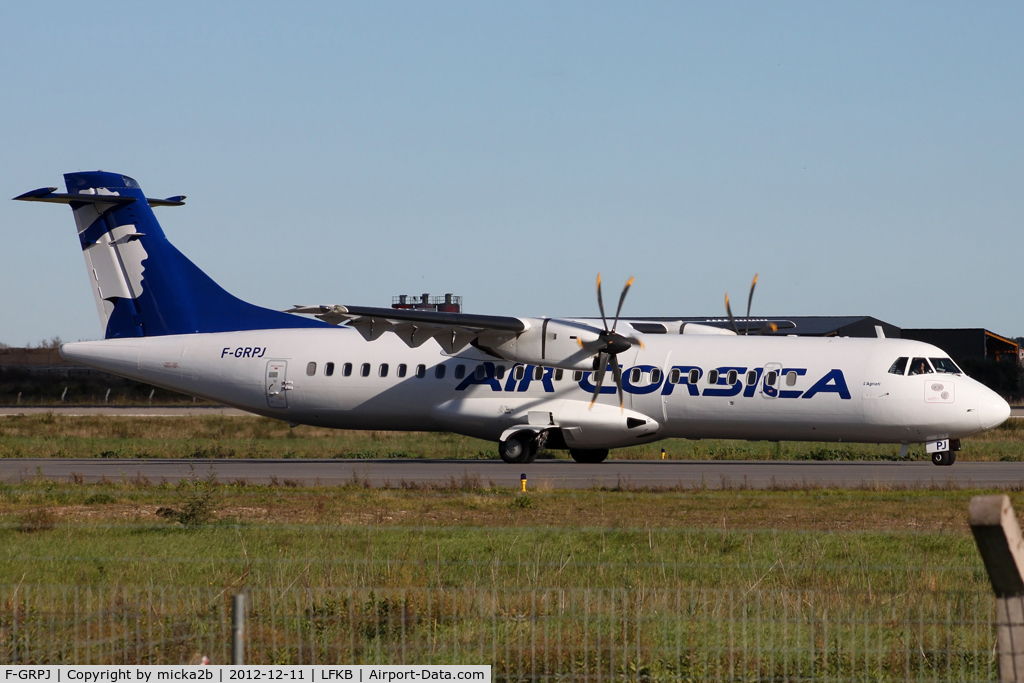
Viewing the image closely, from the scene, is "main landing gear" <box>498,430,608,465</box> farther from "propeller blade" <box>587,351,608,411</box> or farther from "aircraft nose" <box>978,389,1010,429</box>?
"aircraft nose" <box>978,389,1010,429</box>

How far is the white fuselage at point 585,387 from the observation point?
960 inches

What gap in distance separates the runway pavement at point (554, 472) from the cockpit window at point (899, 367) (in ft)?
7.29

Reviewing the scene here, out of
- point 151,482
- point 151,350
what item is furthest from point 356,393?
point 151,482

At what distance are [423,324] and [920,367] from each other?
11344 millimetres

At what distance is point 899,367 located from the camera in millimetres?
24469

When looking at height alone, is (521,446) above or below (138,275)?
below

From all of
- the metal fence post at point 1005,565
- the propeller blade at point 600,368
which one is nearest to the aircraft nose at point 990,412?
the propeller blade at point 600,368

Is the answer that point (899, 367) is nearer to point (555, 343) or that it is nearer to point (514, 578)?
point (555, 343)

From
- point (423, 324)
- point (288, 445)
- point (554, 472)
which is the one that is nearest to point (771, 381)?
point (554, 472)

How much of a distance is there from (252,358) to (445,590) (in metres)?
20.2

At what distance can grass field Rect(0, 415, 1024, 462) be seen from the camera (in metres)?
31.0

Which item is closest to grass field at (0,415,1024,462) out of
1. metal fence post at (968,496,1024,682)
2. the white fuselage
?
the white fuselage

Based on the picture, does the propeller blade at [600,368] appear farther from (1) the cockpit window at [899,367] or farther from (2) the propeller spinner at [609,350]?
(1) the cockpit window at [899,367]

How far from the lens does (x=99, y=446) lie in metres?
34.1
